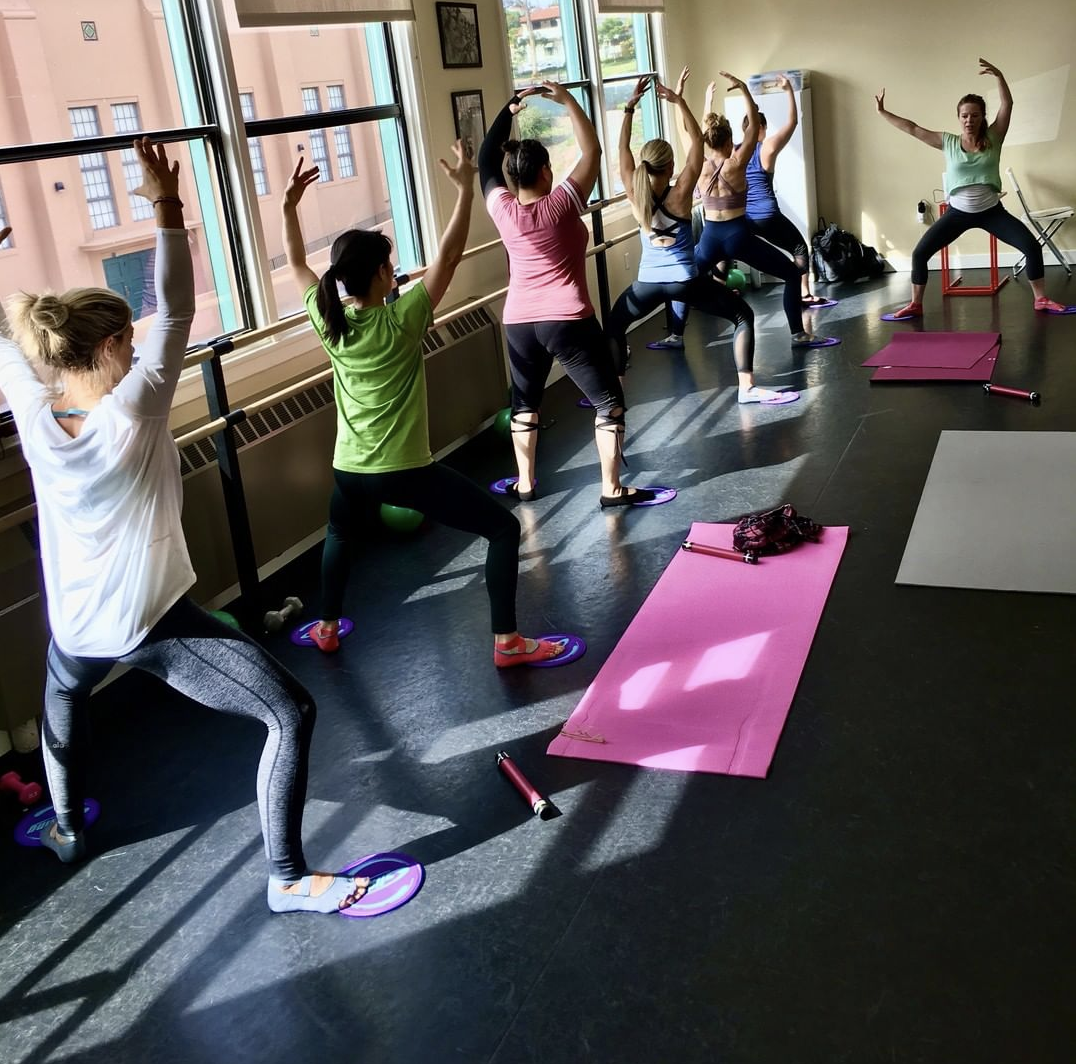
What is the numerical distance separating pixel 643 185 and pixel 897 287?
12.5ft

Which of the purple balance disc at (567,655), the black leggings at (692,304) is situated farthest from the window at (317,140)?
the purple balance disc at (567,655)

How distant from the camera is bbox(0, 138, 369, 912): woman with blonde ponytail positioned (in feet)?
7.39

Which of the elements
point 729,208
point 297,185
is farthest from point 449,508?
point 729,208

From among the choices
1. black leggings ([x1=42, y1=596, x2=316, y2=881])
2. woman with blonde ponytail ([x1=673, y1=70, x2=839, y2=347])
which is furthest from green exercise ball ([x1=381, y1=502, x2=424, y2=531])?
woman with blonde ponytail ([x1=673, y1=70, x2=839, y2=347])

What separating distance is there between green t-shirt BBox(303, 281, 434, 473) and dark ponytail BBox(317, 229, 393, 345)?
0.04 meters

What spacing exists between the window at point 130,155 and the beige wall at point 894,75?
231 inches

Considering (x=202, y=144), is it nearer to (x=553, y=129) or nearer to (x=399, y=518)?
(x=399, y=518)

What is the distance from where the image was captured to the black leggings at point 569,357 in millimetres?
4484

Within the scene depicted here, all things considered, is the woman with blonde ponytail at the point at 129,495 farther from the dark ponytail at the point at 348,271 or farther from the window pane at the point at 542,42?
the window pane at the point at 542,42

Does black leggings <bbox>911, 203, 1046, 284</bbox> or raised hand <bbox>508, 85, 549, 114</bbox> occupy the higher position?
raised hand <bbox>508, 85, 549, 114</bbox>

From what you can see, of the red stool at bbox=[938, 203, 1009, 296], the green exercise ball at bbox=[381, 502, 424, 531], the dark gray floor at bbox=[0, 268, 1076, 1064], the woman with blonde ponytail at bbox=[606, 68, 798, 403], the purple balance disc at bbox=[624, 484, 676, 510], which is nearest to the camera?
the dark gray floor at bbox=[0, 268, 1076, 1064]

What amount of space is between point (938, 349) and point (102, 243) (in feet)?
14.6

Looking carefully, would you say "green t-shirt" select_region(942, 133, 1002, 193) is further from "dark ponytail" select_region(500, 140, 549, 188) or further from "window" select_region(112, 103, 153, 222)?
"window" select_region(112, 103, 153, 222)

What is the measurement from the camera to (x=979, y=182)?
6793mm
